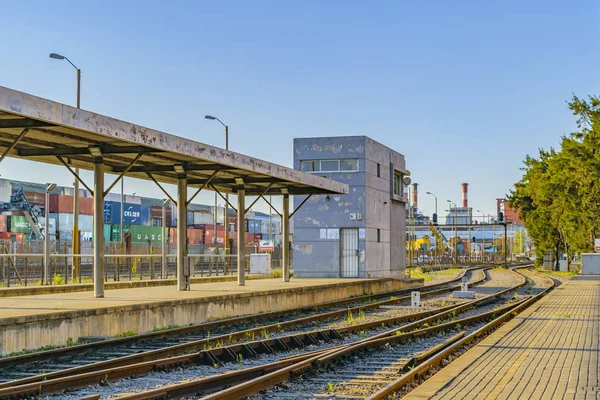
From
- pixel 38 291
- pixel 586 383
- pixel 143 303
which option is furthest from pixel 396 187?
pixel 586 383

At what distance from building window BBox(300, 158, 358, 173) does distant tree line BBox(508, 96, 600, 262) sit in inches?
625

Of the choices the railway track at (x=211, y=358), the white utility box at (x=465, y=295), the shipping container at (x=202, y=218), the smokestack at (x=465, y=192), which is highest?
the smokestack at (x=465, y=192)

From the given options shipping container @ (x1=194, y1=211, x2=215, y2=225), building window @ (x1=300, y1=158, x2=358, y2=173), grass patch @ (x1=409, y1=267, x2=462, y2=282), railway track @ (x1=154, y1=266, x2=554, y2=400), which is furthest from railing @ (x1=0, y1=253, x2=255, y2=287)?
shipping container @ (x1=194, y1=211, x2=215, y2=225)

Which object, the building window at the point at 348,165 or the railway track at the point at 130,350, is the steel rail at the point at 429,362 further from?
the building window at the point at 348,165

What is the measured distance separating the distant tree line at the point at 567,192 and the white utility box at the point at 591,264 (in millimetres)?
1826

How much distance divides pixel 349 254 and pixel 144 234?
1255 inches

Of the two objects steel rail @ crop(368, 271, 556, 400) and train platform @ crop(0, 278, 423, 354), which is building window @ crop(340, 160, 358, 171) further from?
steel rail @ crop(368, 271, 556, 400)

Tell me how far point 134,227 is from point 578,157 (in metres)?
31.4

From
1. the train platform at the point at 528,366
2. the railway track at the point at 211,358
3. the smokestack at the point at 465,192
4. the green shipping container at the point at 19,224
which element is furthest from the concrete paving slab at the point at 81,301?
the smokestack at the point at 465,192

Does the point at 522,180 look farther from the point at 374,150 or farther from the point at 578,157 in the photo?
the point at 374,150

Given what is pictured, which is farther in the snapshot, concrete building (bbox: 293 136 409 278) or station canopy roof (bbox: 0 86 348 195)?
concrete building (bbox: 293 136 409 278)

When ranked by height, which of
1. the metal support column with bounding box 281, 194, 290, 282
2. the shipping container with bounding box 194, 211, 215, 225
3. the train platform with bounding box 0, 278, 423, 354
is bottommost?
the train platform with bounding box 0, 278, 423, 354

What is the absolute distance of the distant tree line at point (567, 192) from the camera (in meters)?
45.9

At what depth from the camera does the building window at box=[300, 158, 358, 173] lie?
112ft
